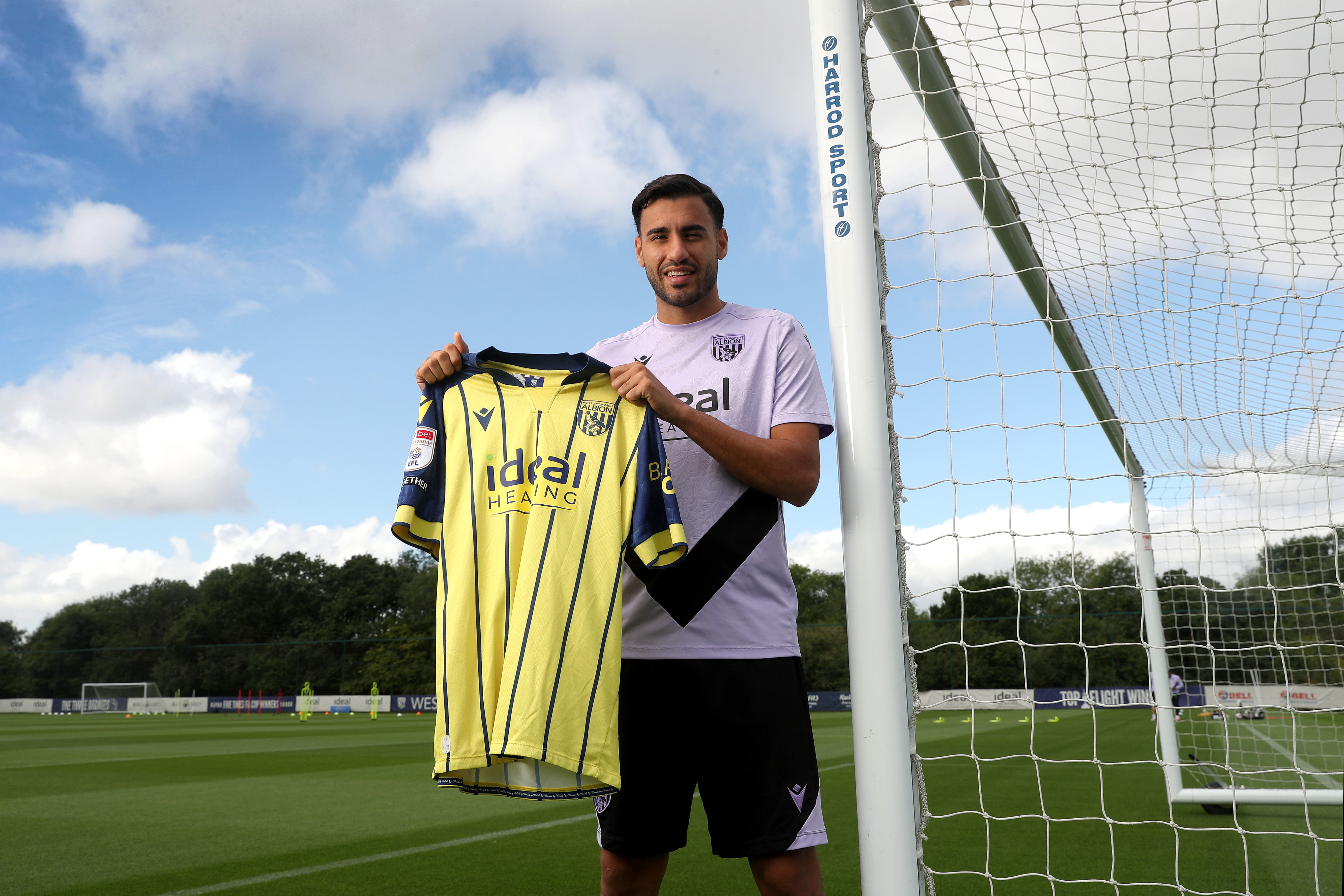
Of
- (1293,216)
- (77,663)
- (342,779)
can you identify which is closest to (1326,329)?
(1293,216)

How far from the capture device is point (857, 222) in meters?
2.28

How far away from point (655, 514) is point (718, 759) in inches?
21.4

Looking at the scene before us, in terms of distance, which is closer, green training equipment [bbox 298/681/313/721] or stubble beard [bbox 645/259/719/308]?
stubble beard [bbox 645/259/719/308]

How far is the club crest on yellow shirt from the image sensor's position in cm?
207

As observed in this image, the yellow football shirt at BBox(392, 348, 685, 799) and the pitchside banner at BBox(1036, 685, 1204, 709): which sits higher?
the yellow football shirt at BBox(392, 348, 685, 799)

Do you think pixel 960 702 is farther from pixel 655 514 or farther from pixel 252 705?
pixel 252 705

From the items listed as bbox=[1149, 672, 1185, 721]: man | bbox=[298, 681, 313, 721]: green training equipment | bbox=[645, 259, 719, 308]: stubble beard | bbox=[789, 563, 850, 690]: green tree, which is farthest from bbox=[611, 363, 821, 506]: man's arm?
bbox=[298, 681, 313, 721]: green training equipment

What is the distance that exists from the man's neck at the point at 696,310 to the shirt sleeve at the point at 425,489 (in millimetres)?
628

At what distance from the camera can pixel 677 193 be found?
7.29ft

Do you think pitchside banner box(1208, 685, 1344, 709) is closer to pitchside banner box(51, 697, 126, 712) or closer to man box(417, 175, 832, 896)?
man box(417, 175, 832, 896)

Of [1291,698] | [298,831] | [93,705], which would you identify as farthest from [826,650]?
[93,705]

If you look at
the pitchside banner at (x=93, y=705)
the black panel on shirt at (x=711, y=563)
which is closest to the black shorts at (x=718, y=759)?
the black panel on shirt at (x=711, y=563)

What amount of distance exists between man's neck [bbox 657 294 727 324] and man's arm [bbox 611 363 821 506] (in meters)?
0.31

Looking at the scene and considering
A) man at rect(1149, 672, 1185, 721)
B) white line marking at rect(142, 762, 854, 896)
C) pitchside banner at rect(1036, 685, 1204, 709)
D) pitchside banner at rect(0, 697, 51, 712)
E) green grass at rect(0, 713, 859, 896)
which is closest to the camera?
pitchside banner at rect(1036, 685, 1204, 709)
